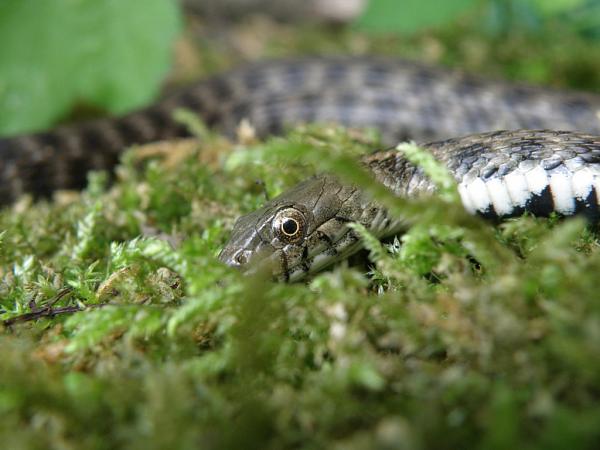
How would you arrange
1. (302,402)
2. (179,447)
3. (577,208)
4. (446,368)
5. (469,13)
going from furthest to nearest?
(469,13), (577,208), (446,368), (302,402), (179,447)

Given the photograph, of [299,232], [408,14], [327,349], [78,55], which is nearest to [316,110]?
[408,14]

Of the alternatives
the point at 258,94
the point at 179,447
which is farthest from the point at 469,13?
the point at 179,447

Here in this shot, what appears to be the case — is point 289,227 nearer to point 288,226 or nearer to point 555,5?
point 288,226

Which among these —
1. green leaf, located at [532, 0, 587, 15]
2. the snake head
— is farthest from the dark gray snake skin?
the snake head

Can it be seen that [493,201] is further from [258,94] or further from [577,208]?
[258,94]

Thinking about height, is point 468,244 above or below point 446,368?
above

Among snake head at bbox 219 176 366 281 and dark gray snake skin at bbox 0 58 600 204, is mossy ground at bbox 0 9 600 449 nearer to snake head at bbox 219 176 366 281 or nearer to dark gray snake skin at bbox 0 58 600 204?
snake head at bbox 219 176 366 281

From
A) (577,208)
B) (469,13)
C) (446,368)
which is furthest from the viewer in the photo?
(469,13)
